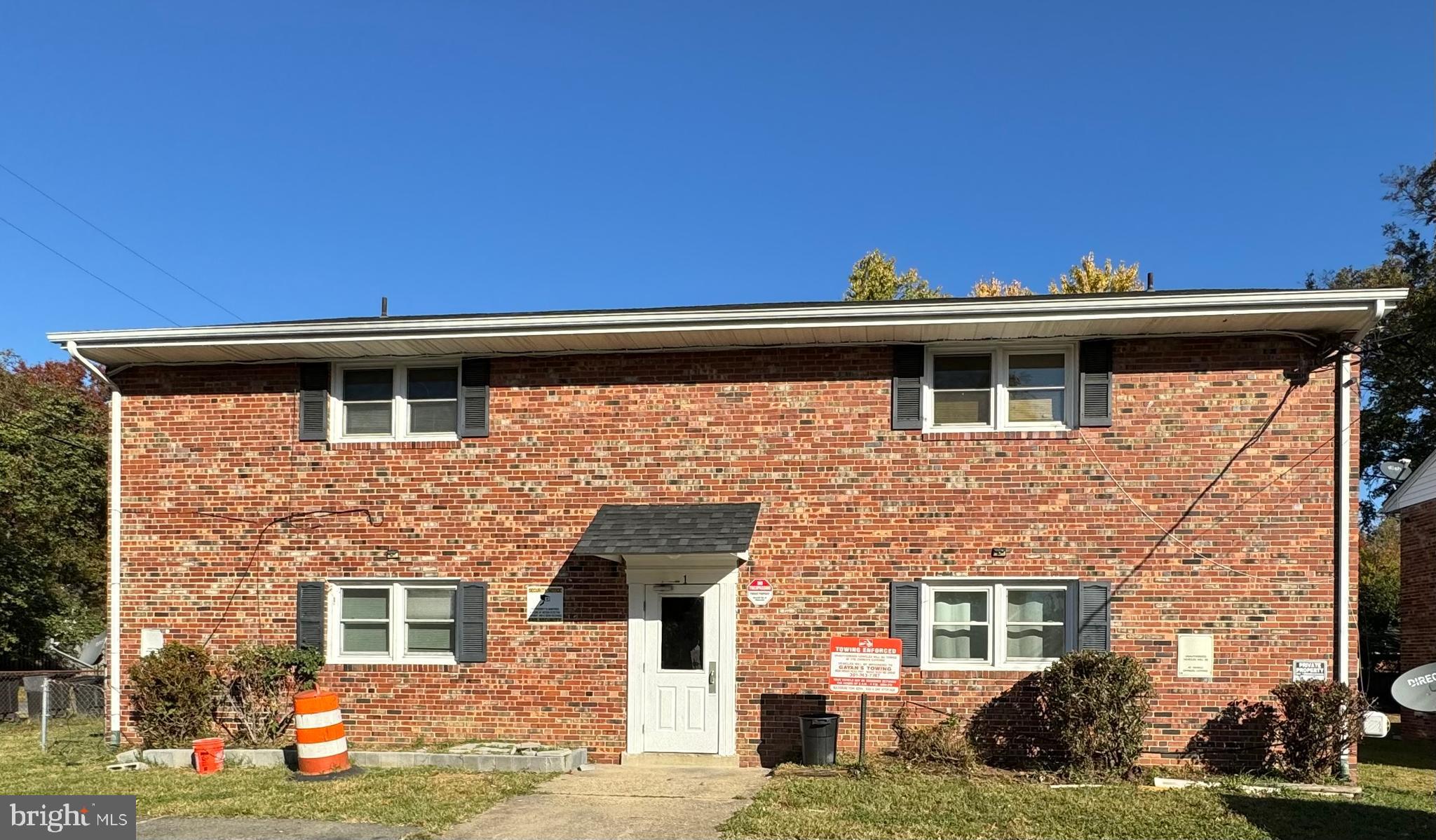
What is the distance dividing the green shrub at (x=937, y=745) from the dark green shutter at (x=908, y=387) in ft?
10.3

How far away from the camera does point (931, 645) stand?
1127cm

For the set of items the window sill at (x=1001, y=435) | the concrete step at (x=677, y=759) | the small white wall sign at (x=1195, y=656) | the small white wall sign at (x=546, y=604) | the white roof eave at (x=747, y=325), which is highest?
the white roof eave at (x=747, y=325)

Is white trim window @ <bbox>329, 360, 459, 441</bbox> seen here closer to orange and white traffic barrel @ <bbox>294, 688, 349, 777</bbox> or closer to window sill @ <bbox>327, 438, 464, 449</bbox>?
window sill @ <bbox>327, 438, 464, 449</bbox>

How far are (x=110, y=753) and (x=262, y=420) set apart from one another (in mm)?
4214

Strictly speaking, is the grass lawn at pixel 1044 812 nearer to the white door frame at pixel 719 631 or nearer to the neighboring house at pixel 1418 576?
Answer: the white door frame at pixel 719 631

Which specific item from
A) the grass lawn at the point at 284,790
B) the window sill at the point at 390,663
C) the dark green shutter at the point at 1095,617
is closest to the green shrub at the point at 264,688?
the window sill at the point at 390,663

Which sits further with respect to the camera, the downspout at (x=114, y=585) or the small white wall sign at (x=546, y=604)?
the downspout at (x=114, y=585)

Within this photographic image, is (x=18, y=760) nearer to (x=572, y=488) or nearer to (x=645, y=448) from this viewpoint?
(x=572, y=488)

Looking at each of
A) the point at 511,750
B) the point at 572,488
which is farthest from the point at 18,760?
the point at 572,488

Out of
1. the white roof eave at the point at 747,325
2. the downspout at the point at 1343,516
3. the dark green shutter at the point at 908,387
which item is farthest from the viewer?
the dark green shutter at the point at 908,387

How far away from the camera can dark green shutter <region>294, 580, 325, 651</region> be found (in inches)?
480

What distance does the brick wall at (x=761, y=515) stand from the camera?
10883 mm

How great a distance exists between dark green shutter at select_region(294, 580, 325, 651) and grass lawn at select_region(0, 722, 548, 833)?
1588 millimetres

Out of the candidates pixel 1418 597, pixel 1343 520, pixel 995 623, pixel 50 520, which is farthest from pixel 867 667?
pixel 50 520
